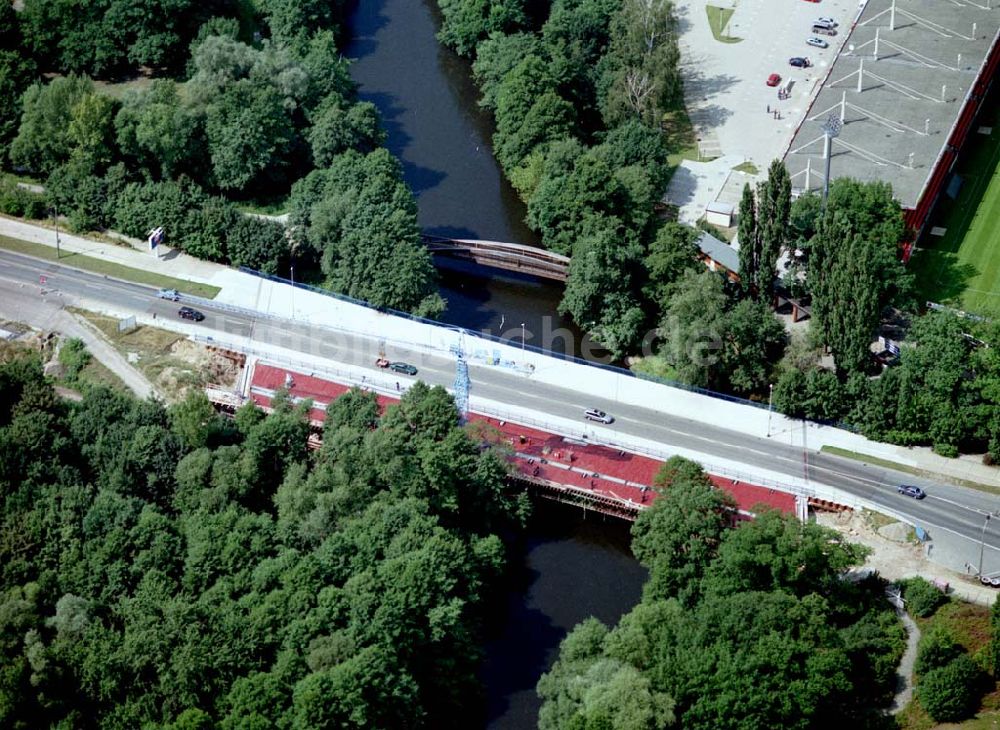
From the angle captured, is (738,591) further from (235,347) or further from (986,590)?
(235,347)

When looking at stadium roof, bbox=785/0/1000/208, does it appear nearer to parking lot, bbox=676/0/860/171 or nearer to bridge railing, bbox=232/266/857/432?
parking lot, bbox=676/0/860/171

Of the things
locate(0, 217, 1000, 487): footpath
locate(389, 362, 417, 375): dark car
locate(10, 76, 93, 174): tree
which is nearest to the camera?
locate(0, 217, 1000, 487): footpath

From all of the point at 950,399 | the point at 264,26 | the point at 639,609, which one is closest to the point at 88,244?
the point at 264,26

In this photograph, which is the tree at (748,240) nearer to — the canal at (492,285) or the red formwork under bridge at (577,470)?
the canal at (492,285)

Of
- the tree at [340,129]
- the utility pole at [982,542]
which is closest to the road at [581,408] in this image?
the utility pole at [982,542]

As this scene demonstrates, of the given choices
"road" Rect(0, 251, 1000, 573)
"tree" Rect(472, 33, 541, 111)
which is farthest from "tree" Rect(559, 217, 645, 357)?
"tree" Rect(472, 33, 541, 111)

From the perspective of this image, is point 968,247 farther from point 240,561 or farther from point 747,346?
point 240,561
